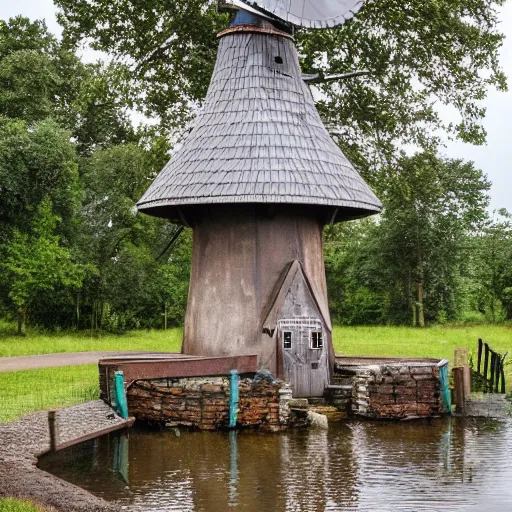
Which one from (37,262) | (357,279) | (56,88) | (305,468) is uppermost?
(56,88)

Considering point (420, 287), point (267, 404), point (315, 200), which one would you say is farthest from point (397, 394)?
point (420, 287)

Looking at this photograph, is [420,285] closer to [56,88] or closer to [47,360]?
[56,88]

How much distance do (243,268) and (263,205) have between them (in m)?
1.39

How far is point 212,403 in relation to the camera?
1866 centimetres

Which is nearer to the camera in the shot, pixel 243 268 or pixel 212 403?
pixel 212 403

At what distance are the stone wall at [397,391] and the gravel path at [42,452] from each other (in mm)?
5298

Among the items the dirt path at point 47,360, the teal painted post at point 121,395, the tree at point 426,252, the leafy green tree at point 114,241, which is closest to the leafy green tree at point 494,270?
the tree at point 426,252

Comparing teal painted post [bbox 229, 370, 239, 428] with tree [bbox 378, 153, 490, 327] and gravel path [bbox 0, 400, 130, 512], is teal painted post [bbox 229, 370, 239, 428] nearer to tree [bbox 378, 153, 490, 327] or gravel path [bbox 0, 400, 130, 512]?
gravel path [bbox 0, 400, 130, 512]

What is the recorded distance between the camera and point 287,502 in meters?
12.6

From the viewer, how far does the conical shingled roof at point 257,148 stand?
64.7 ft

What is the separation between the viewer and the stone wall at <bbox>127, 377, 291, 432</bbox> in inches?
733

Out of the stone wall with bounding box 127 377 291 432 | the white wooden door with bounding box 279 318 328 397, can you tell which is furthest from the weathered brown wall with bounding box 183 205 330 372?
the stone wall with bounding box 127 377 291 432

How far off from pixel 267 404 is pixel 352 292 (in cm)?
4014

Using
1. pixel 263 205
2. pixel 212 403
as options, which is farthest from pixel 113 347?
pixel 212 403
